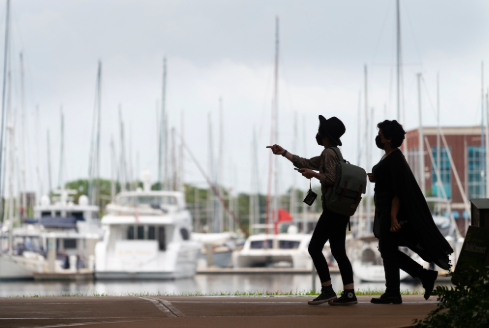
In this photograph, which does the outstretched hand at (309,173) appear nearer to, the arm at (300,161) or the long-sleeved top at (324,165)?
the long-sleeved top at (324,165)

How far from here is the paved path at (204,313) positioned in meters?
4.79

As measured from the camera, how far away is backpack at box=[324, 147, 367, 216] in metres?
5.81

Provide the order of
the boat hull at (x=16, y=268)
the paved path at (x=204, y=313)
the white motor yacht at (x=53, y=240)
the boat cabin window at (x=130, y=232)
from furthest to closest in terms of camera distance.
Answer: the white motor yacht at (x=53, y=240) → the boat hull at (x=16, y=268) → the boat cabin window at (x=130, y=232) → the paved path at (x=204, y=313)

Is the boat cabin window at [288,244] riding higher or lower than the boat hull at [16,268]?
higher

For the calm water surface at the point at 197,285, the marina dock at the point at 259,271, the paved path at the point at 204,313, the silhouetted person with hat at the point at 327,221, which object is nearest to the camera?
the paved path at the point at 204,313

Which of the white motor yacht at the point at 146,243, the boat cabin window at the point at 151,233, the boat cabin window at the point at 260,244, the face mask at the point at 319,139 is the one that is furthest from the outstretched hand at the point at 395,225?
the boat cabin window at the point at 260,244

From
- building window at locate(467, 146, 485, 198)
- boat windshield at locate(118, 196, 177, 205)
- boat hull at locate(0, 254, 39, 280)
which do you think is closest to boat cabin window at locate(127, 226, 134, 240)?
boat windshield at locate(118, 196, 177, 205)

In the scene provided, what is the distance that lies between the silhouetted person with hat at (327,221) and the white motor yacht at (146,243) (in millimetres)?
28060

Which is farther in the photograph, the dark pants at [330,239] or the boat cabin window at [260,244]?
A: the boat cabin window at [260,244]

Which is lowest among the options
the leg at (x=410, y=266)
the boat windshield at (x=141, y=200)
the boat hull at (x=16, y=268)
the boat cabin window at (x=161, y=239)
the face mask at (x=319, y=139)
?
the boat hull at (x=16, y=268)

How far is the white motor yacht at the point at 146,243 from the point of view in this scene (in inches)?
1335

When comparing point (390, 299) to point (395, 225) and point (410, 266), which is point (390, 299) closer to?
point (410, 266)

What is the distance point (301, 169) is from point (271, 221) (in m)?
38.3

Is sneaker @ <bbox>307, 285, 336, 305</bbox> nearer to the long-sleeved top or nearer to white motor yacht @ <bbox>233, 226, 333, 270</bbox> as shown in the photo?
the long-sleeved top
